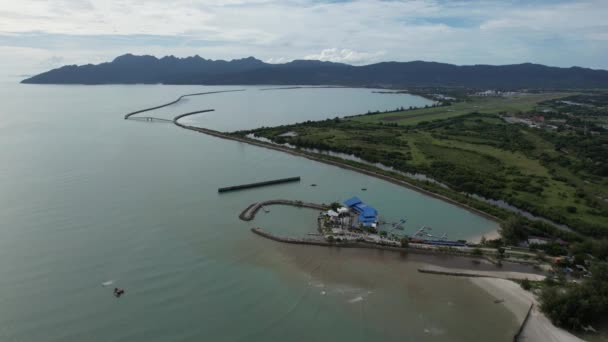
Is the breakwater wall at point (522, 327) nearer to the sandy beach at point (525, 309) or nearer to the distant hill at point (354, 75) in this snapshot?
the sandy beach at point (525, 309)

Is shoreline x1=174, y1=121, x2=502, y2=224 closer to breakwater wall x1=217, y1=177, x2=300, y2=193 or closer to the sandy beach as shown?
breakwater wall x1=217, y1=177, x2=300, y2=193

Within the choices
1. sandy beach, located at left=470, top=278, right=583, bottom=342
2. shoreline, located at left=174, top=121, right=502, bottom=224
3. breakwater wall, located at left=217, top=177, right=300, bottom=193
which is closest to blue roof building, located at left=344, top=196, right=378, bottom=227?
sandy beach, located at left=470, top=278, right=583, bottom=342

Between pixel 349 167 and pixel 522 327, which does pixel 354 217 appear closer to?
pixel 522 327

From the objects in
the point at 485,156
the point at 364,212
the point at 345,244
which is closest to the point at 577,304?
the point at 345,244

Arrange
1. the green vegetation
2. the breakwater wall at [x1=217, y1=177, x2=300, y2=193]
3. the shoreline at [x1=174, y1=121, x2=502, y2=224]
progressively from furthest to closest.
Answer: the breakwater wall at [x1=217, y1=177, x2=300, y2=193]
the shoreline at [x1=174, y1=121, x2=502, y2=224]
the green vegetation

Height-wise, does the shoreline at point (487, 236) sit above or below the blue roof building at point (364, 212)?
below

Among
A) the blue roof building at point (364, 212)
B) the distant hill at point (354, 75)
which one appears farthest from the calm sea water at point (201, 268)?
the distant hill at point (354, 75)
